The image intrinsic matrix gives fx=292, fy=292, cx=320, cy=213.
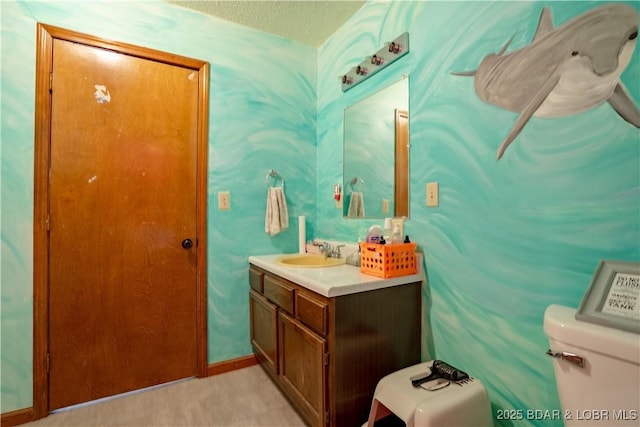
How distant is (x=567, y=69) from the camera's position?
1.01m

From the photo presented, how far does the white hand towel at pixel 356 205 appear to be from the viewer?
76.2 inches

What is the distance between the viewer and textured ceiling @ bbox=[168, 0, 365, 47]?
1878mm

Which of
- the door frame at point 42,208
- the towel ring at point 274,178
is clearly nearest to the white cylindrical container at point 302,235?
the towel ring at point 274,178

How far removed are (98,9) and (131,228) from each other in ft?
4.21

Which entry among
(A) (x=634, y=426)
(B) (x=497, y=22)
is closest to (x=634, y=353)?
(A) (x=634, y=426)

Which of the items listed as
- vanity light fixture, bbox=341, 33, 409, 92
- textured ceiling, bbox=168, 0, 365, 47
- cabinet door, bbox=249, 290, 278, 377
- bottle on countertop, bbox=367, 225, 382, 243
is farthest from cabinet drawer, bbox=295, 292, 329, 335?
textured ceiling, bbox=168, 0, 365, 47

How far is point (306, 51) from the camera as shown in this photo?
235cm

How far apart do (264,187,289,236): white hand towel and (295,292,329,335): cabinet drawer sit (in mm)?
756

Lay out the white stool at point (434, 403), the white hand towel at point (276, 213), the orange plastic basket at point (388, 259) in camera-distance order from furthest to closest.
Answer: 1. the white hand towel at point (276, 213)
2. the orange plastic basket at point (388, 259)
3. the white stool at point (434, 403)

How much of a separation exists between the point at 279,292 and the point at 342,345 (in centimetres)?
53

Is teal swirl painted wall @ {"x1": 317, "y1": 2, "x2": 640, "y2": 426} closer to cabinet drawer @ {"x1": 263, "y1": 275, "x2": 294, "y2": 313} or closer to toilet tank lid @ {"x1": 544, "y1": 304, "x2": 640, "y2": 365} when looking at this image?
toilet tank lid @ {"x1": 544, "y1": 304, "x2": 640, "y2": 365}

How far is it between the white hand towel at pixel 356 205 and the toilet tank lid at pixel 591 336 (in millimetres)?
1151

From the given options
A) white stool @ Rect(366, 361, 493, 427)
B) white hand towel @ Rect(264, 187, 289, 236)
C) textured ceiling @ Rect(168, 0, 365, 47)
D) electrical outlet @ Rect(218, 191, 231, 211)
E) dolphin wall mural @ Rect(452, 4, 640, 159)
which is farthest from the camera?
white hand towel @ Rect(264, 187, 289, 236)

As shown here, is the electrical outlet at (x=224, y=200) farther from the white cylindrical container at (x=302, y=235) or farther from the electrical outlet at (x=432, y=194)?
the electrical outlet at (x=432, y=194)
